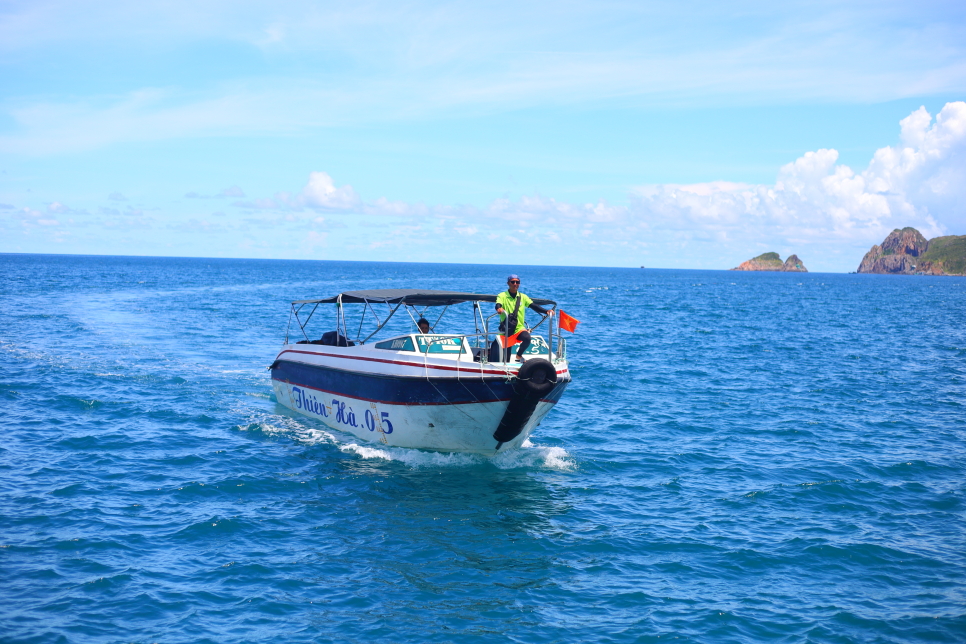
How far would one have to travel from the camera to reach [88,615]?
28.3 feet

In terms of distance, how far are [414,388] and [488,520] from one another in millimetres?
3304

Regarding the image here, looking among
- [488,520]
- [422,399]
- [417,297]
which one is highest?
[417,297]

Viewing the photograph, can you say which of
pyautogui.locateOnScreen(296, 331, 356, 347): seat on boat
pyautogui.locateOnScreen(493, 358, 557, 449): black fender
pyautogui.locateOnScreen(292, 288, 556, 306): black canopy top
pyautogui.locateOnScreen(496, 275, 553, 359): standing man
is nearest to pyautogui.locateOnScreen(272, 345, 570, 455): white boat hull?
pyautogui.locateOnScreen(493, 358, 557, 449): black fender

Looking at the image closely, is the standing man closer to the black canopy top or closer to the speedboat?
the speedboat

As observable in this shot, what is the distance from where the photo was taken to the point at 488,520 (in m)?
12.1

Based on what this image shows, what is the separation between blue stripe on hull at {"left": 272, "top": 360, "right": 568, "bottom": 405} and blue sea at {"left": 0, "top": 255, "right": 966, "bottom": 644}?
4.25 ft

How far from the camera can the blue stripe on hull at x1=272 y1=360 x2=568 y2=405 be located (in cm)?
1355

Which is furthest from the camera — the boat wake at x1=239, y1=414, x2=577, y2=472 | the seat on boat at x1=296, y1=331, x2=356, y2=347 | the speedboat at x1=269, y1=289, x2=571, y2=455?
the seat on boat at x1=296, y1=331, x2=356, y2=347

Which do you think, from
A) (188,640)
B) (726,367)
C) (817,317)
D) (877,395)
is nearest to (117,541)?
(188,640)

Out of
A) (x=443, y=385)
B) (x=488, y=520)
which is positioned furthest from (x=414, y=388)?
(x=488, y=520)

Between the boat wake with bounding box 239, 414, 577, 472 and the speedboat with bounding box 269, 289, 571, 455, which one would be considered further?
the boat wake with bounding box 239, 414, 577, 472

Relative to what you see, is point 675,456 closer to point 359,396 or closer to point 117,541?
point 359,396

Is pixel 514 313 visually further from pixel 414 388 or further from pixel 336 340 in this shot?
pixel 336 340

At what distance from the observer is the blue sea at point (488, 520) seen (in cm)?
895
